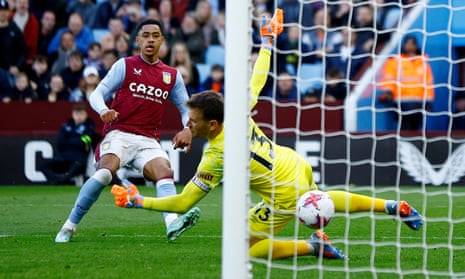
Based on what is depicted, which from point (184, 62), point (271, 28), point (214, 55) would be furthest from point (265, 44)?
point (214, 55)

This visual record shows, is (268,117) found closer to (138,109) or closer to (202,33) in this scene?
(202,33)

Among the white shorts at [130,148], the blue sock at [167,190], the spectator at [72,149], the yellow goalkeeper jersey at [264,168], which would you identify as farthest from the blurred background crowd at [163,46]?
the yellow goalkeeper jersey at [264,168]

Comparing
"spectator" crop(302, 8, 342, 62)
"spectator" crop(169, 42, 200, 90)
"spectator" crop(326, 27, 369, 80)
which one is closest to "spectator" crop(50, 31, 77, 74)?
"spectator" crop(169, 42, 200, 90)

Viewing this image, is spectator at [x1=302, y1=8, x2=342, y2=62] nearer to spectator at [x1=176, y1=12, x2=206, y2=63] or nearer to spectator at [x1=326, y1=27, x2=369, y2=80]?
spectator at [x1=326, y1=27, x2=369, y2=80]

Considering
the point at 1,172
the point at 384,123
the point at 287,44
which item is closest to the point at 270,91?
the point at 287,44

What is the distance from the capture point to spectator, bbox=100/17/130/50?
1672 cm

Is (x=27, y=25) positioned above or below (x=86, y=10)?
below

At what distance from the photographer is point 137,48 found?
1658cm

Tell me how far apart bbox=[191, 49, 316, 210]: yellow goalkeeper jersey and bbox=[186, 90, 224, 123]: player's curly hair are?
22cm

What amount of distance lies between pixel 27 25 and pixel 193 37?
2849 millimetres

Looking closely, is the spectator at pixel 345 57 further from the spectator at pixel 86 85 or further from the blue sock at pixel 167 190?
the blue sock at pixel 167 190

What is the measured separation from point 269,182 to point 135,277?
1361mm

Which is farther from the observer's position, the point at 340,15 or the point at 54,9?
the point at 54,9

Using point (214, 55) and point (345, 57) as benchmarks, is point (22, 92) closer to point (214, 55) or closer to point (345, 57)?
point (214, 55)
